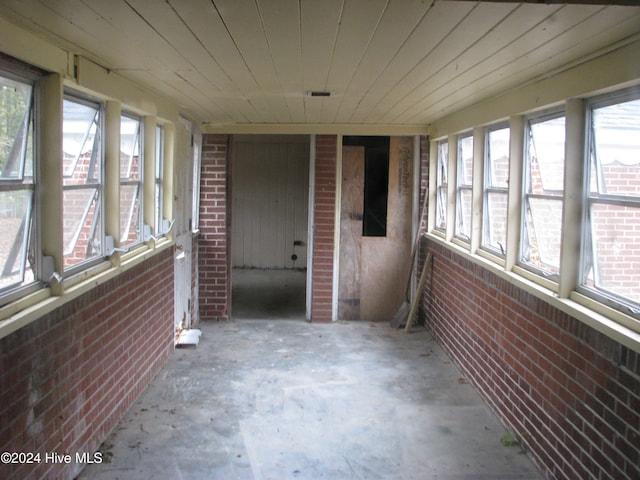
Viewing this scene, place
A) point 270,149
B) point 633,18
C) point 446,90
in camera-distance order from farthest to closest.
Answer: point 270,149 → point 446,90 → point 633,18

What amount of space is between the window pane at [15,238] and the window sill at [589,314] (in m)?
2.80

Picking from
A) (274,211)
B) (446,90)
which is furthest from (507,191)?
(274,211)

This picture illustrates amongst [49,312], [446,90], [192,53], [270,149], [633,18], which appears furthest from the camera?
[270,149]

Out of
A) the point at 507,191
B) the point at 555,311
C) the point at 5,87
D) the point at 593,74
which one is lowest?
the point at 555,311

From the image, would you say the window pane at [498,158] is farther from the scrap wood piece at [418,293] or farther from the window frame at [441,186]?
the scrap wood piece at [418,293]

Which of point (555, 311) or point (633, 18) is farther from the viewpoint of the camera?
point (555, 311)

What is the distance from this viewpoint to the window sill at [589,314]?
8.31ft

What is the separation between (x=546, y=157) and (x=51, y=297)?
3109 mm

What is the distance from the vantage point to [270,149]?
34.3 ft

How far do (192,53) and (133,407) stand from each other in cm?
264

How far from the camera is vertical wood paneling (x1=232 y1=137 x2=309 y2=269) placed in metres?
10.5

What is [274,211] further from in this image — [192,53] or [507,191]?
[192,53]

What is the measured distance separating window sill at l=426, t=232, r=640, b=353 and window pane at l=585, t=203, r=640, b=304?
12 cm

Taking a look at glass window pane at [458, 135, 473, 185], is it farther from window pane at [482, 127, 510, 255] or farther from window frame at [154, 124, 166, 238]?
window frame at [154, 124, 166, 238]
